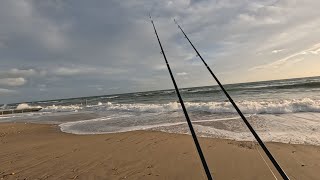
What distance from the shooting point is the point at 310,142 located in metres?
6.77

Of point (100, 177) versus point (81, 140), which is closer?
point (100, 177)

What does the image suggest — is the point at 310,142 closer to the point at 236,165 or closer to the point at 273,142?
the point at 273,142

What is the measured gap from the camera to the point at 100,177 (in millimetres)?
5402

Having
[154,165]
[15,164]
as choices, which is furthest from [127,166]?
[15,164]

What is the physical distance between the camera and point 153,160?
6.26m

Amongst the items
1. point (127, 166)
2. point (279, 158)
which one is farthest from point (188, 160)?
point (279, 158)

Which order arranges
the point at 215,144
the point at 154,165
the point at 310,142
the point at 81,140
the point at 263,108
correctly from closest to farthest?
A: the point at 154,165, the point at 310,142, the point at 215,144, the point at 81,140, the point at 263,108

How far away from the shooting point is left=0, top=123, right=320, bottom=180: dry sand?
5195 mm

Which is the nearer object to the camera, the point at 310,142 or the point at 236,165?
the point at 236,165

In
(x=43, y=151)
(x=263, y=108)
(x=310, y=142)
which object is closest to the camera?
(x=310, y=142)

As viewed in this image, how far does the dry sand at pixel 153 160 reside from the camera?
5.20 metres

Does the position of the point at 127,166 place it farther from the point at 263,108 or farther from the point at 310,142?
the point at 263,108

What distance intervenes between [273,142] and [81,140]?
236 inches

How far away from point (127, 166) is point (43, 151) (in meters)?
3.40
